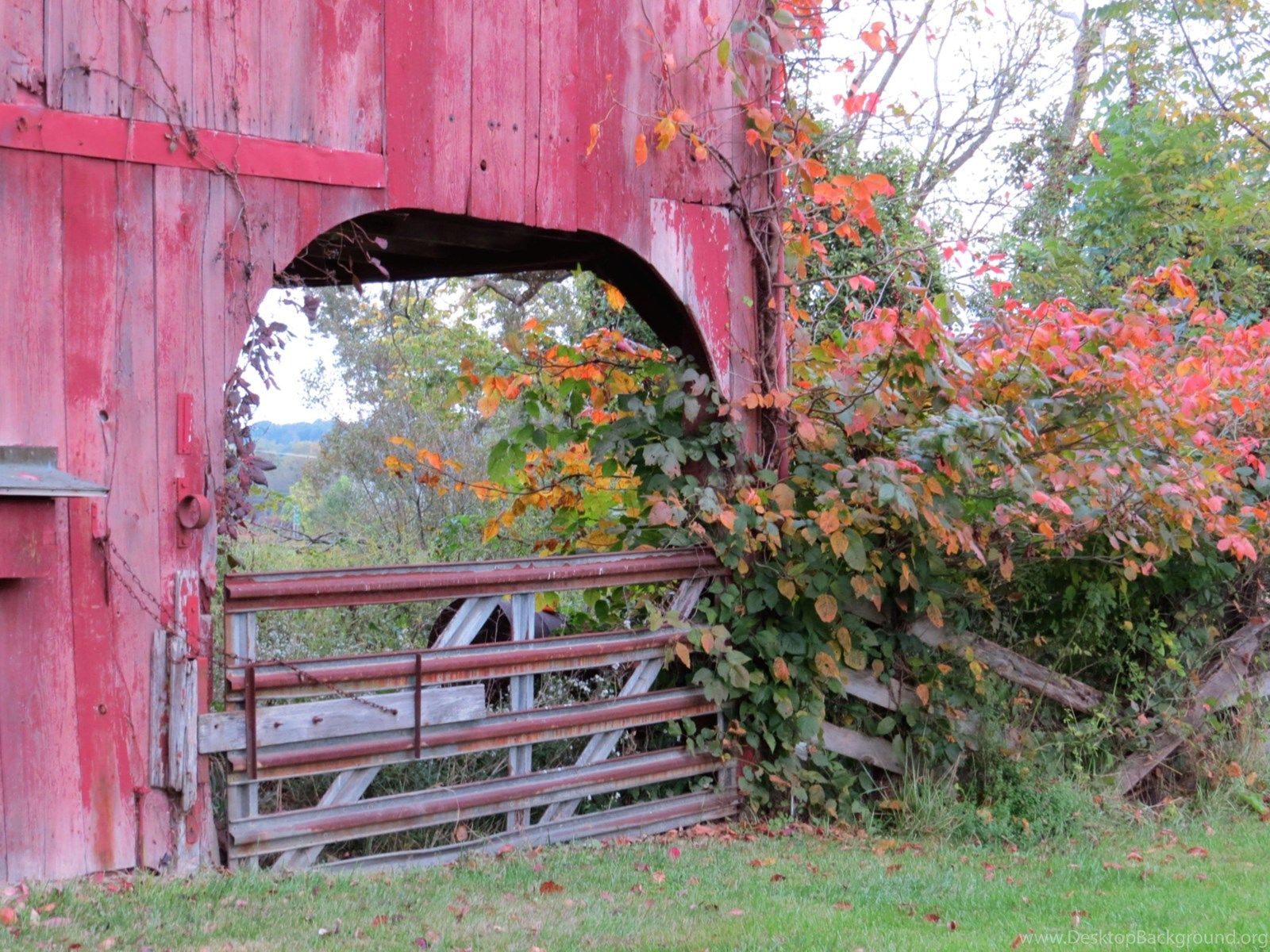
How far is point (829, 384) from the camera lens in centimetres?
651

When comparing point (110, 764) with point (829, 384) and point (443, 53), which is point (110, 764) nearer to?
point (443, 53)

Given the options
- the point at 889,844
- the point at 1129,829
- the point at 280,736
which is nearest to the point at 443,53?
the point at 280,736

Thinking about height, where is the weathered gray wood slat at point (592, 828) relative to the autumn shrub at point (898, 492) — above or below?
below

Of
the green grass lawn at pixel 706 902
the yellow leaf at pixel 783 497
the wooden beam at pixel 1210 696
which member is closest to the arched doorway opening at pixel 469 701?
the green grass lawn at pixel 706 902

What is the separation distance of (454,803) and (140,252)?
2.59 meters

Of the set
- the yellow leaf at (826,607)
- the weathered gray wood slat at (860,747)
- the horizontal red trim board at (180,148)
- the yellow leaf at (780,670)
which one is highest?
the horizontal red trim board at (180,148)

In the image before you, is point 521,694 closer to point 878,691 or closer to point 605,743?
point 605,743

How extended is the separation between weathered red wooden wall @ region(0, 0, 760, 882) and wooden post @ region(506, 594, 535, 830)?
57.1 inches

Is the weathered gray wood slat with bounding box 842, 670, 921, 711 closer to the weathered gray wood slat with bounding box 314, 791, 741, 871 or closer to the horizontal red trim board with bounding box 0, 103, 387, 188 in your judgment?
the weathered gray wood slat with bounding box 314, 791, 741, 871

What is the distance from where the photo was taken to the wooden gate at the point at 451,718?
4.63 m

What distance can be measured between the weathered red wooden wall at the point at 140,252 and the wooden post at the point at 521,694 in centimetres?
145

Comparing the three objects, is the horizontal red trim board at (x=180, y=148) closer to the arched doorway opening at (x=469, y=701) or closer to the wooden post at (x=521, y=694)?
the arched doorway opening at (x=469, y=701)

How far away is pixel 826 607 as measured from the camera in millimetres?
6191

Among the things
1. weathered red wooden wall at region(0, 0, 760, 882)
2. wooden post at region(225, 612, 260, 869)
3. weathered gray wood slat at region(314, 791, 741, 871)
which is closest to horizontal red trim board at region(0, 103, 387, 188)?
weathered red wooden wall at region(0, 0, 760, 882)
